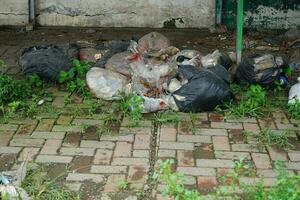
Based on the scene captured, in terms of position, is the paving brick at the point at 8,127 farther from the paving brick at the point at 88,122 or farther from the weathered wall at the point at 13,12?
the weathered wall at the point at 13,12

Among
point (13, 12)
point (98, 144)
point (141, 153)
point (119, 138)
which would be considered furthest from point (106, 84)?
point (13, 12)

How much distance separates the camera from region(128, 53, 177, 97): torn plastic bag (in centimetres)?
544

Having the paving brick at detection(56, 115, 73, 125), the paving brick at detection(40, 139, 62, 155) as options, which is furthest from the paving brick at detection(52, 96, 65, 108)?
the paving brick at detection(40, 139, 62, 155)

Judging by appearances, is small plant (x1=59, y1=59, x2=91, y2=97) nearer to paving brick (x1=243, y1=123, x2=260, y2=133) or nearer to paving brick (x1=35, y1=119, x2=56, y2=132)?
paving brick (x1=35, y1=119, x2=56, y2=132)

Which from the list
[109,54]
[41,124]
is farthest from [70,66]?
[41,124]

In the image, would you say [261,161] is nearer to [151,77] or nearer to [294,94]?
[294,94]

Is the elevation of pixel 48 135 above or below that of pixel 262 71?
below

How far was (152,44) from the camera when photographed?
6.27 metres

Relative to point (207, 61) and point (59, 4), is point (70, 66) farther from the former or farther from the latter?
point (59, 4)

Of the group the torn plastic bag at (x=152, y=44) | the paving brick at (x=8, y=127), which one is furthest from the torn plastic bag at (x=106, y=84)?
the paving brick at (x=8, y=127)

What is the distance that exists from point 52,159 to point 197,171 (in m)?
1.17

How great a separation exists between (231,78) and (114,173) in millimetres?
2470

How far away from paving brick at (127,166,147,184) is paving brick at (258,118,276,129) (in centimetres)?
143

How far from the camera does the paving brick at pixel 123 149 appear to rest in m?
4.38
